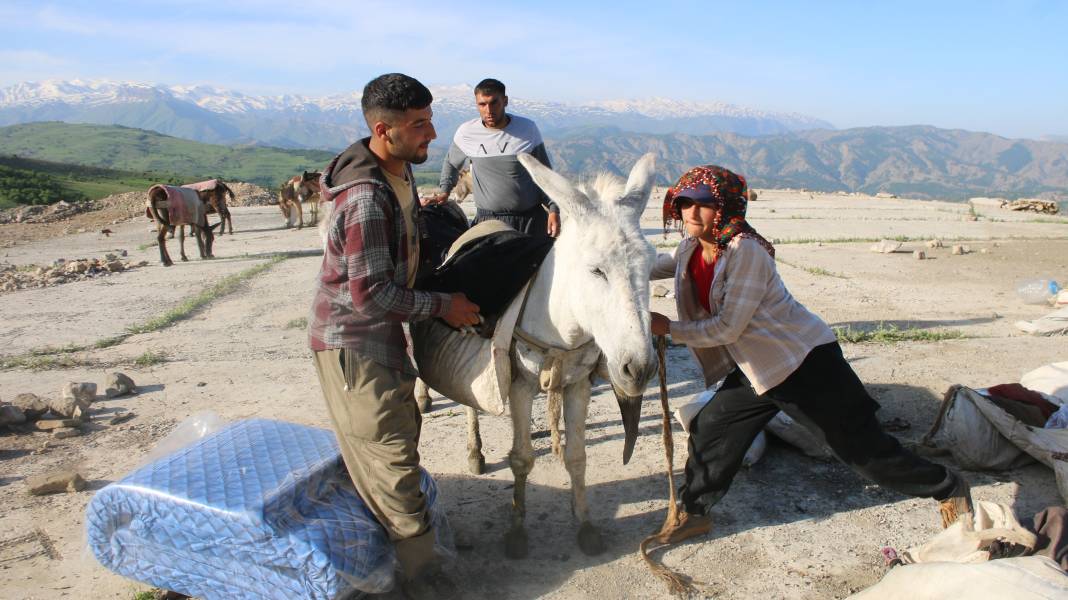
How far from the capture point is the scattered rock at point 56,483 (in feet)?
12.5

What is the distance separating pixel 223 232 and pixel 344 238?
55.2 ft

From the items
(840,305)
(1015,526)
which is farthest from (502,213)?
(840,305)

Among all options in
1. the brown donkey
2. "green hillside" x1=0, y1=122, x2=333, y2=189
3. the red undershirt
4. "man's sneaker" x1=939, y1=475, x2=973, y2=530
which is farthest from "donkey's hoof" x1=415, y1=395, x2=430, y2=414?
"green hillside" x1=0, y1=122, x2=333, y2=189

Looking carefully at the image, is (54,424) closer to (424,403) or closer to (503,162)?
(424,403)

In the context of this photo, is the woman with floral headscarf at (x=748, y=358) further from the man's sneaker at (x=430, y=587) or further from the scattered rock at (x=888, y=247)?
the scattered rock at (x=888, y=247)

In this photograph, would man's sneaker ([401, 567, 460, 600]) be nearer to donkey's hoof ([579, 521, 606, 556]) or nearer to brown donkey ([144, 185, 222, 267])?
donkey's hoof ([579, 521, 606, 556])

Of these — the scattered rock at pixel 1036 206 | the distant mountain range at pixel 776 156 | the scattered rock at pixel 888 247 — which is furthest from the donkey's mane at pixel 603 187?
the distant mountain range at pixel 776 156

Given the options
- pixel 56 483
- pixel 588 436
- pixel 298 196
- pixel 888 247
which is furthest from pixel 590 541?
pixel 298 196

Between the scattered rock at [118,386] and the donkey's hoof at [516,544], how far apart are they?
3.88m

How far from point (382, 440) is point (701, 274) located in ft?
5.75

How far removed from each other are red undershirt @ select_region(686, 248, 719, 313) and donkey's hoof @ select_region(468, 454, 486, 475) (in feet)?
5.96

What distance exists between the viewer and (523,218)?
4895 millimetres

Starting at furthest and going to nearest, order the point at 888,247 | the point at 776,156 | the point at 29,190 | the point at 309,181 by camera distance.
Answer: the point at 776,156, the point at 29,190, the point at 309,181, the point at 888,247

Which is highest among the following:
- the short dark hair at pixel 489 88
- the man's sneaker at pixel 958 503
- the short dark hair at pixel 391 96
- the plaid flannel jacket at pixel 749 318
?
the short dark hair at pixel 489 88
